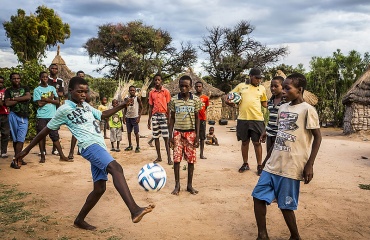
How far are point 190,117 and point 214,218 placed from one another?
1.70 meters

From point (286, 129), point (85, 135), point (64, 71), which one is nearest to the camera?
point (286, 129)

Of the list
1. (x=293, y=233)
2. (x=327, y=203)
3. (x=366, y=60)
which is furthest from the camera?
(x=366, y=60)

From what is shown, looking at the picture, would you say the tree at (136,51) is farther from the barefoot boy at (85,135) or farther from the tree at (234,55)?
the barefoot boy at (85,135)

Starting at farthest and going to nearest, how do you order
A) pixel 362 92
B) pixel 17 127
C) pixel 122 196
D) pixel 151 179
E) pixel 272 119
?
pixel 362 92 → pixel 17 127 → pixel 272 119 → pixel 151 179 → pixel 122 196

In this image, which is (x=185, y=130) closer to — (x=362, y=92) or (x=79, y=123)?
(x=79, y=123)

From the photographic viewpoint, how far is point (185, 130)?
529 cm

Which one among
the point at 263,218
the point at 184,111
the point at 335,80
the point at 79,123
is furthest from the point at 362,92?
the point at 79,123

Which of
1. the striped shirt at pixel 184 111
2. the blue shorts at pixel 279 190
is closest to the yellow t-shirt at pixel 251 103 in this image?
the striped shirt at pixel 184 111

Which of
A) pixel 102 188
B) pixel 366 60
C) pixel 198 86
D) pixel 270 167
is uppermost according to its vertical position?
pixel 366 60

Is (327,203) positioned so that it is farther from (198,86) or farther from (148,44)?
(148,44)

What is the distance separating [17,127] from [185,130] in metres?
4.10

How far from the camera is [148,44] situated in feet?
113

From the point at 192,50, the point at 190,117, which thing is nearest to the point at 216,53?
the point at 192,50

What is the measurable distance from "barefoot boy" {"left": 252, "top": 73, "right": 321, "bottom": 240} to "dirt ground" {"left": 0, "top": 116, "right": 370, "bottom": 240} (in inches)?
22.2
